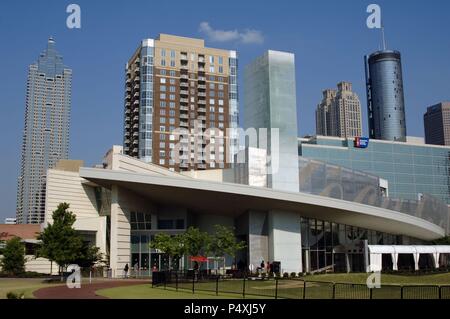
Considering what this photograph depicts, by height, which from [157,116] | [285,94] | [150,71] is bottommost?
[285,94]

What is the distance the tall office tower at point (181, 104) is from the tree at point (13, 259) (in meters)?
77.5

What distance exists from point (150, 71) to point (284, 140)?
70623 millimetres

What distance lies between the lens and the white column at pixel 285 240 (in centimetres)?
5584

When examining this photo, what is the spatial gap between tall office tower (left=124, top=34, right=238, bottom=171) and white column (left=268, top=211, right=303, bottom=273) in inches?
3210

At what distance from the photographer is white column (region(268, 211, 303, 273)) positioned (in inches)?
2199

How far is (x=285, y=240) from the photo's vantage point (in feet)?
185

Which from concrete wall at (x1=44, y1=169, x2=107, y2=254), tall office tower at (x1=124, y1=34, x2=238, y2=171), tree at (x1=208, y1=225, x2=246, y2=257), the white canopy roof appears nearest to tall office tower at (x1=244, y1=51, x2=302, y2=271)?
the white canopy roof

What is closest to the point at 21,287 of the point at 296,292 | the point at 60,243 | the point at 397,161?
the point at 60,243

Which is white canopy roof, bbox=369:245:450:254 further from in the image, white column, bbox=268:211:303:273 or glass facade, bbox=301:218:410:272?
white column, bbox=268:211:303:273

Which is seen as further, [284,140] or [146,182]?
[284,140]

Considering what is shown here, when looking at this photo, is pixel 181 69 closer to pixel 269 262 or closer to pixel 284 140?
pixel 284 140

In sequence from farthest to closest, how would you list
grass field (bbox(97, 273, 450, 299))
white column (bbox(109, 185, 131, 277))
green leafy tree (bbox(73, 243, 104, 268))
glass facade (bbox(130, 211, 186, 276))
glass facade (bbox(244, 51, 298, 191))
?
glass facade (bbox(244, 51, 298, 191))
glass facade (bbox(130, 211, 186, 276))
white column (bbox(109, 185, 131, 277))
green leafy tree (bbox(73, 243, 104, 268))
grass field (bbox(97, 273, 450, 299))

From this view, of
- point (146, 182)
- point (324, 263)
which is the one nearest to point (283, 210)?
point (324, 263)
